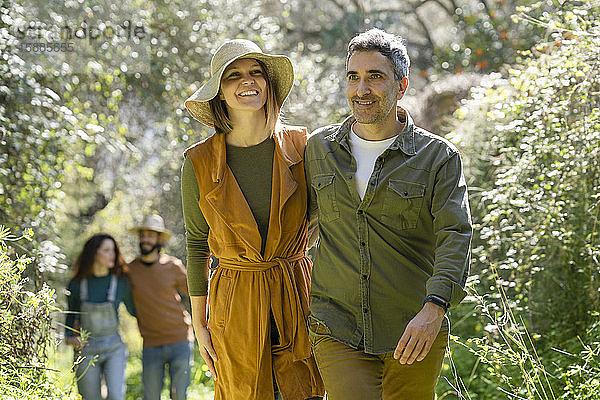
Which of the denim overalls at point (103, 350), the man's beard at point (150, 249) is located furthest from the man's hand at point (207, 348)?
the man's beard at point (150, 249)

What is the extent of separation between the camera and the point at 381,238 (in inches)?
121

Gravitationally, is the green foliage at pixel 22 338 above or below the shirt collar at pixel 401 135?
below

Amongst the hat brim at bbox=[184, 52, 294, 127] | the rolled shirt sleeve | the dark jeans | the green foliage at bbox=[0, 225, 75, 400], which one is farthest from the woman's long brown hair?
the rolled shirt sleeve

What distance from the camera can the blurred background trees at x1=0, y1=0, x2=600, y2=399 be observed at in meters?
4.62

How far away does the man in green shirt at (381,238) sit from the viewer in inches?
119

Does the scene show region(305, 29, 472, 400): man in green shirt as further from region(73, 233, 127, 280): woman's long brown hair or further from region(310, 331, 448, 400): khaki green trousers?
region(73, 233, 127, 280): woman's long brown hair

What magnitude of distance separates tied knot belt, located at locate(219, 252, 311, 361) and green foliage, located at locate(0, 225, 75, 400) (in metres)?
1.02

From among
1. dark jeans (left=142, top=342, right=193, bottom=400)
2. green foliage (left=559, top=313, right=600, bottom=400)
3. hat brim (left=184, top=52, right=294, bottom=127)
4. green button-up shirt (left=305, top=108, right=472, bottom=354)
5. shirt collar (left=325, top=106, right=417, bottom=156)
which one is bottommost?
dark jeans (left=142, top=342, right=193, bottom=400)

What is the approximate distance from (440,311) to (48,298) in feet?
6.45

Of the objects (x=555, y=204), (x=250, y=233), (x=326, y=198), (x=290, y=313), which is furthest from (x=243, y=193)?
(x=555, y=204)

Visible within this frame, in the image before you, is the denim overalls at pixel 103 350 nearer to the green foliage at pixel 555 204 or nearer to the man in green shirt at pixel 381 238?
the green foliage at pixel 555 204

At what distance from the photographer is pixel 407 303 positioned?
10.2ft

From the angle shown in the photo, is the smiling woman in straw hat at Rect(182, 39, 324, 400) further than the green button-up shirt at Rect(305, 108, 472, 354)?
Yes

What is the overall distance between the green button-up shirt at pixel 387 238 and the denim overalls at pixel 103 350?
3.01 metres
